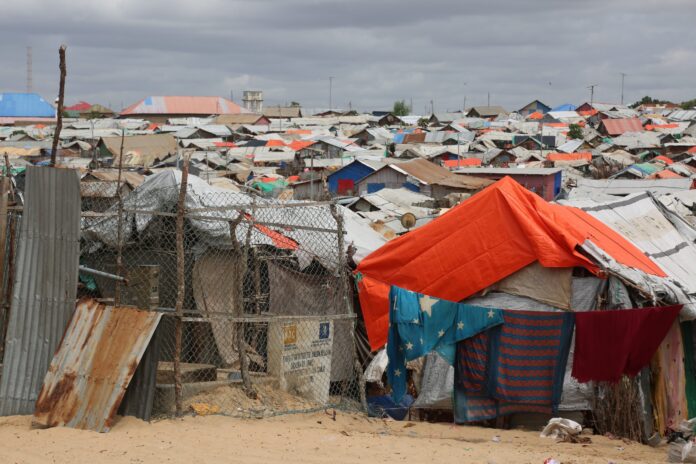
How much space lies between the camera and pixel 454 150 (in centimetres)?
5456

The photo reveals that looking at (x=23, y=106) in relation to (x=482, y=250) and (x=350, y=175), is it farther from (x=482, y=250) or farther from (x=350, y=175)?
(x=482, y=250)

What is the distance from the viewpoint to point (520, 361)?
8703 mm

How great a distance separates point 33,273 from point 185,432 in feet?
6.03

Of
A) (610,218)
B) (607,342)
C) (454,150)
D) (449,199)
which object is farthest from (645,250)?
(454,150)

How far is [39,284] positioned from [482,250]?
14.5ft

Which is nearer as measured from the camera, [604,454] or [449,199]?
[604,454]

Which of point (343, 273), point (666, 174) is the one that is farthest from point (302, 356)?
point (666, 174)

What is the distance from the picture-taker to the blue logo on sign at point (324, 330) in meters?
8.57

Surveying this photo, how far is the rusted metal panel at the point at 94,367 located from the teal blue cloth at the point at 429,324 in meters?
2.62

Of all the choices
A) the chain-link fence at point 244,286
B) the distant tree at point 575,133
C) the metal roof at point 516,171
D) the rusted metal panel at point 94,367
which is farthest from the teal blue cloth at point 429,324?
the distant tree at point 575,133

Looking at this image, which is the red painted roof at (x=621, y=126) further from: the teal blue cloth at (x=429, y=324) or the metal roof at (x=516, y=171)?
the teal blue cloth at (x=429, y=324)

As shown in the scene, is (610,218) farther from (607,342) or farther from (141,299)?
(141,299)

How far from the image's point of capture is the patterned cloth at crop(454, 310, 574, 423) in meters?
8.64

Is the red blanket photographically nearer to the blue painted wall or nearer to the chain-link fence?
the chain-link fence
